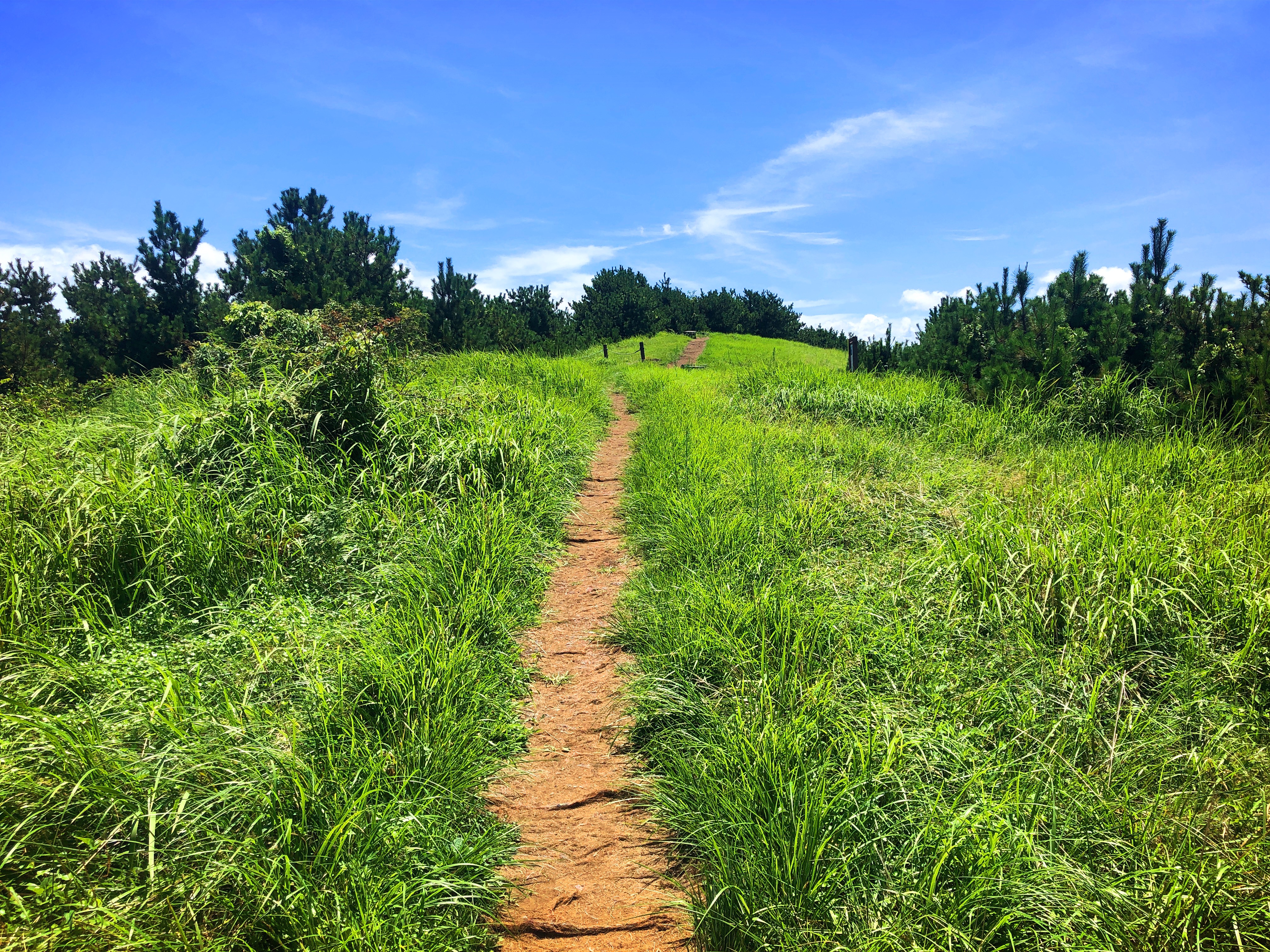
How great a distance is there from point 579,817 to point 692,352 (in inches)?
957

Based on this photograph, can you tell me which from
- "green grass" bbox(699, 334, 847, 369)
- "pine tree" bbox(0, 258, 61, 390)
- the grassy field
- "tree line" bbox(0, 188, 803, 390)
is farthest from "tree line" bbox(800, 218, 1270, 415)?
"pine tree" bbox(0, 258, 61, 390)

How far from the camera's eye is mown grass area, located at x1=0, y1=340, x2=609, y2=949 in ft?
5.82

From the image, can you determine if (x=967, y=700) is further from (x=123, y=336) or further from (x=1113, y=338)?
(x=123, y=336)

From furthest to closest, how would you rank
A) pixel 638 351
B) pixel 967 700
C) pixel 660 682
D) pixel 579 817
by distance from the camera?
pixel 638 351
pixel 660 682
pixel 967 700
pixel 579 817

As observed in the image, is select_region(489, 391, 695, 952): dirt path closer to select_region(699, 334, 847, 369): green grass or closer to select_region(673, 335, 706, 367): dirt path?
select_region(699, 334, 847, 369): green grass

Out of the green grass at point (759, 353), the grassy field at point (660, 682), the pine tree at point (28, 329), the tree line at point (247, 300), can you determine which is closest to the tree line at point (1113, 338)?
the grassy field at point (660, 682)

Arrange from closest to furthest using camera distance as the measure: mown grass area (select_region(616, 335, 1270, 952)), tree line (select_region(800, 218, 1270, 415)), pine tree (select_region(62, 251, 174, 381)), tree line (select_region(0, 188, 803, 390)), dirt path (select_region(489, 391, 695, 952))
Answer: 1. mown grass area (select_region(616, 335, 1270, 952))
2. dirt path (select_region(489, 391, 695, 952))
3. tree line (select_region(800, 218, 1270, 415))
4. tree line (select_region(0, 188, 803, 390))
5. pine tree (select_region(62, 251, 174, 381))

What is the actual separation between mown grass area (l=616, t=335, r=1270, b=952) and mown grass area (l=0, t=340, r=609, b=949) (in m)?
0.82

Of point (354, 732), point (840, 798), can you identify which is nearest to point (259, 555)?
point (354, 732)

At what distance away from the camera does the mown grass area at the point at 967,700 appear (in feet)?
5.78

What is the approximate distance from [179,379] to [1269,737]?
25.9 ft

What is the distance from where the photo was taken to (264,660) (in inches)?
104

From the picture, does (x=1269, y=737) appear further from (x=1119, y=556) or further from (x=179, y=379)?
(x=179, y=379)

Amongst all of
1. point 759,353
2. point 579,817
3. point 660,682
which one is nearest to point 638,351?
point 759,353
